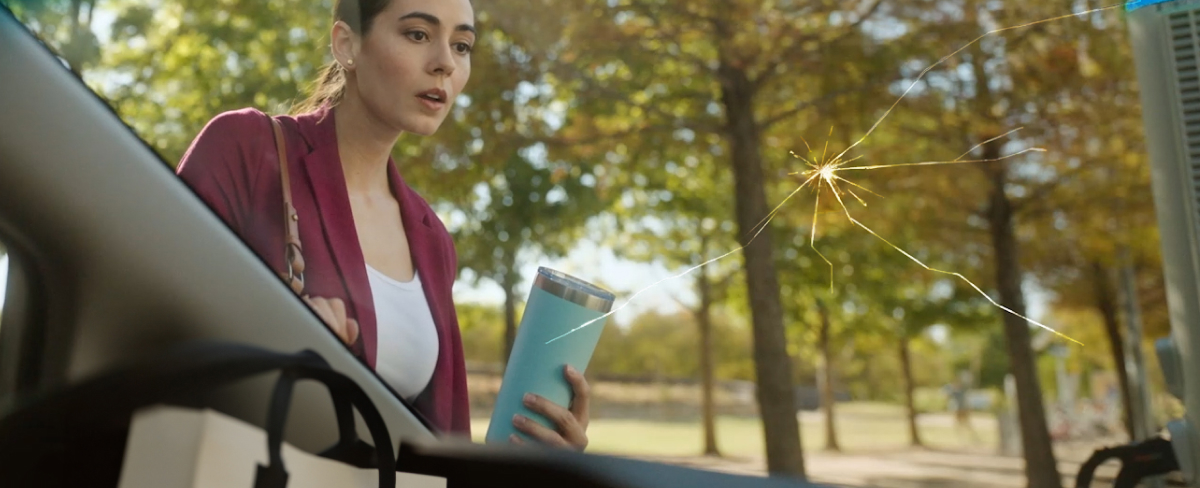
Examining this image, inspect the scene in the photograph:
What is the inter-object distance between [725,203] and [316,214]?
539 millimetres

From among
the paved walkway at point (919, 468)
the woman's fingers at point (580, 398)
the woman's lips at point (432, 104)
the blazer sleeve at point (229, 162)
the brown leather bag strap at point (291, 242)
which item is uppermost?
the woman's lips at point (432, 104)

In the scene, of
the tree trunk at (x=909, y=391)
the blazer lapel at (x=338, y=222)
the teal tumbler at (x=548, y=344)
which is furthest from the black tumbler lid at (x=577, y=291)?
the tree trunk at (x=909, y=391)

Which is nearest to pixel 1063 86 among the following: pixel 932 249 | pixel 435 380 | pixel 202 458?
pixel 932 249

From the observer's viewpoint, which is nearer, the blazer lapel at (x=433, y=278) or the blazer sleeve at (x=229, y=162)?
the blazer sleeve at (x=229, y=162)

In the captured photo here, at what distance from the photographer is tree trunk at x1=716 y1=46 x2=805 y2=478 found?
42.5 inches

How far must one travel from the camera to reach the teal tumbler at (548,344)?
0.94 m

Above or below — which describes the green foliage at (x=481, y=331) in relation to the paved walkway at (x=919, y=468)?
above

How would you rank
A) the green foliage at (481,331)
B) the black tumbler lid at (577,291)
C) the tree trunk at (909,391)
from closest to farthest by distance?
1. the black tumbler lid at (577,291)
2. the green foliage at (481,331)
3. the tree trunk at (909,391)

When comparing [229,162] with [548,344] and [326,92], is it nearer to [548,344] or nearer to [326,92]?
[326,92]

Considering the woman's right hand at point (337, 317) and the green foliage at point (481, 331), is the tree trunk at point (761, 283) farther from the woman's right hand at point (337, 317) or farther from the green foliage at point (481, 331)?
the woman's right hand at point (337, 317)

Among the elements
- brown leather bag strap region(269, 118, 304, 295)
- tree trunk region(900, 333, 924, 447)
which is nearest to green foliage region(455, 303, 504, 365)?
brown leather bag strap region(269, 118, 304, 295)

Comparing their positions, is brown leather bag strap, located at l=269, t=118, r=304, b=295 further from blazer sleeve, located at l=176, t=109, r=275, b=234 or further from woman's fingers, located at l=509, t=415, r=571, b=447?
woman's fingers, located at l=509, t=415, r=571, b=447

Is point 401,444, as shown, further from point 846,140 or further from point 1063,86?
point 1063,86

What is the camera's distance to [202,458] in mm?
734
